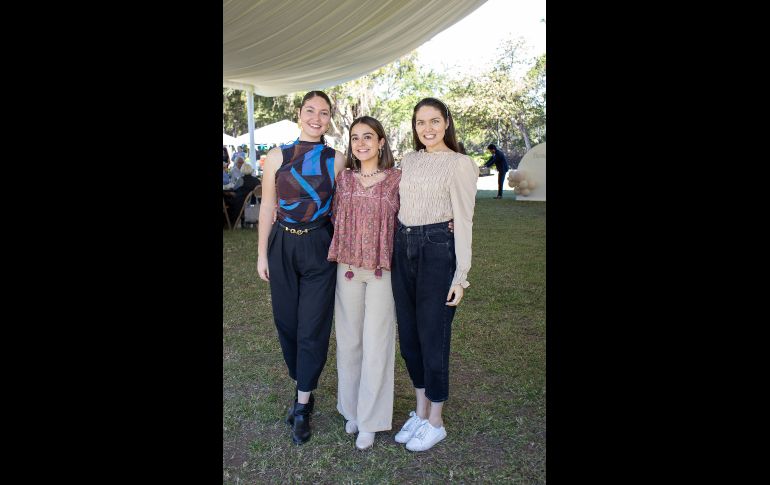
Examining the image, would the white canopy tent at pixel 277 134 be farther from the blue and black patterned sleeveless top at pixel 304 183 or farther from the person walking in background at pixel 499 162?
the blue and black patterned sleeveless top at pixel 304 183

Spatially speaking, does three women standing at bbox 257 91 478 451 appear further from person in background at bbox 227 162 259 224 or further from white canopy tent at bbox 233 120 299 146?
white canopy tent at bbox 233 120 299 146

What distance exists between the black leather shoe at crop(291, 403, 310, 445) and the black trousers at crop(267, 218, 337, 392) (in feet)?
0.31

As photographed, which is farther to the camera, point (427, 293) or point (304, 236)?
point (304, 236)

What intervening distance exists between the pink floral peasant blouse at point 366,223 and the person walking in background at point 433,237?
0.05 m

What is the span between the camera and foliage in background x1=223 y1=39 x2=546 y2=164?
72.2 ft

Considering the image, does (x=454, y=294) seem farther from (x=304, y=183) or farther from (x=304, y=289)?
(x=304, y=183)

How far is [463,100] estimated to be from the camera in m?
25.5

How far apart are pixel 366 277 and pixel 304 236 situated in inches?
13.1

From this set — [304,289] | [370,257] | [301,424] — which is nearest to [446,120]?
[370,257]

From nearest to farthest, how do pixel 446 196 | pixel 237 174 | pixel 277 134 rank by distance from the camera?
pixel 446 196 < pixel 237 174 < pixel 277 134

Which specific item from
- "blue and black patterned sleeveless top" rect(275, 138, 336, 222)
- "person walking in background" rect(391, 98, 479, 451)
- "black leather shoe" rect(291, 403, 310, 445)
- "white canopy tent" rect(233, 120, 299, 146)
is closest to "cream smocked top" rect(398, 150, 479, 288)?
"person walking in background" rect(391, 98, 479, 451)

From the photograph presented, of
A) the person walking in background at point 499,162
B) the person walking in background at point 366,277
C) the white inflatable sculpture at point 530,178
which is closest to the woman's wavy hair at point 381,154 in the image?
the person walking in background at point 366,277

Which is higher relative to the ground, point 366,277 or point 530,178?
point 530,178

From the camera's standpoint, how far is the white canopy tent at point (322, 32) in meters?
5.20
